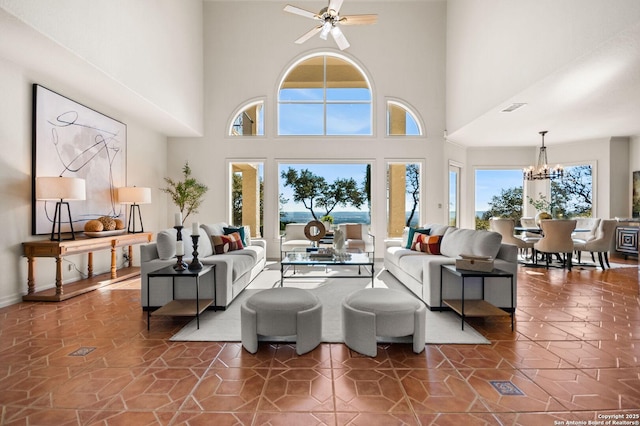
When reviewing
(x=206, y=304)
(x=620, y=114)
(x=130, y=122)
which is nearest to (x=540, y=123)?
(x=620, y=114)

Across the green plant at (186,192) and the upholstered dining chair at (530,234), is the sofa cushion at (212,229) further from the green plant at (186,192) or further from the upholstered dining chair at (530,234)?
the upholstered dining chair at (530,234)

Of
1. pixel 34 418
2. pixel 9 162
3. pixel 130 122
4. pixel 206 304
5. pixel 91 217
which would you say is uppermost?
pixel 130 122

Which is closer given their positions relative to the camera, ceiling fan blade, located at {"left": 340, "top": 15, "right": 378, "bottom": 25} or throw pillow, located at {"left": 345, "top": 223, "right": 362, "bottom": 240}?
ceiling fan blade, located at {"left": 340, "top": 15, "right": 378, "bottom": 25}

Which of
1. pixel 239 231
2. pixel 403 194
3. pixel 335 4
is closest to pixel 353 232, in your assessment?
pixel 403 194

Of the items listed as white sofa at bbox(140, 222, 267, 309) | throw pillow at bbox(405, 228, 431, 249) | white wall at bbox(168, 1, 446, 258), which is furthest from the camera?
white wall at bbox(168, 1, 446, 258)

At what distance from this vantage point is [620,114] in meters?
5.94

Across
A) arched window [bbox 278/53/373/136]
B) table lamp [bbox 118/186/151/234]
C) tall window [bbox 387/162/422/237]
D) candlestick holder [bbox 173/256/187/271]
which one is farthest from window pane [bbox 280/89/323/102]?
candlestick holder [bbox 173/256/187/271]

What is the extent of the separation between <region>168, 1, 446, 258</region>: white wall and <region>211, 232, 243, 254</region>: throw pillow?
2.23 metres

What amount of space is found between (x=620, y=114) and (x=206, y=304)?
24.5 feet

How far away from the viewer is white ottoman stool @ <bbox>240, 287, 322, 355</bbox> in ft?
8.75

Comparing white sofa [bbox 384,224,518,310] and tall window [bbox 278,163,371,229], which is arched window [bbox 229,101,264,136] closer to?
tall window [bbox 278,163,371,229]

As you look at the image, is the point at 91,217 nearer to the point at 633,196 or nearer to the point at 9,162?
the point at 9,162

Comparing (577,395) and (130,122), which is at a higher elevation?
(130,122)

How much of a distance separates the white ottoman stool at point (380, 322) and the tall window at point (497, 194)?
717 centimetres
